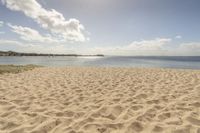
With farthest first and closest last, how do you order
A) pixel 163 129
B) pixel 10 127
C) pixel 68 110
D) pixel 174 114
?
pixel 68 110 → pixel 174 114 → pixel 10 127 → pixel 163 129

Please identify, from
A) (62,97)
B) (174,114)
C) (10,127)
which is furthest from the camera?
(62,97)

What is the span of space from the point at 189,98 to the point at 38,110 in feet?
15.1

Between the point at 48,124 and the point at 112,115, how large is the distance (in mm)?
1519

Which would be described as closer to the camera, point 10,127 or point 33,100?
point 10,127

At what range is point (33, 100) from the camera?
18.7 ft

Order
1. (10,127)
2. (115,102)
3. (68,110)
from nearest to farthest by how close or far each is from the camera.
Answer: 1. (10,127)
2. (68,110)
3. (115,102)

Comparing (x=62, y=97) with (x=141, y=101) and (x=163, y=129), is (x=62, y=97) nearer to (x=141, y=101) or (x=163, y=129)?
(x=141, y=101)

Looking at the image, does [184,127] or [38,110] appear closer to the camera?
[184,127]

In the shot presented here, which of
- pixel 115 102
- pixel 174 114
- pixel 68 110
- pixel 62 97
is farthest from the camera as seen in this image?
pixel 62 97

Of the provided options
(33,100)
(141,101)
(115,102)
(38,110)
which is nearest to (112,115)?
(115,102)

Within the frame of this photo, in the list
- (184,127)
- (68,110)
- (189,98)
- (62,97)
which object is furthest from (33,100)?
(189,98)

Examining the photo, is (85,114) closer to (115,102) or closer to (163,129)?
(115,102)

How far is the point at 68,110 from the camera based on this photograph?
4688 millimetres

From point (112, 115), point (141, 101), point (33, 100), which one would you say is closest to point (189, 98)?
point (141, 101)
